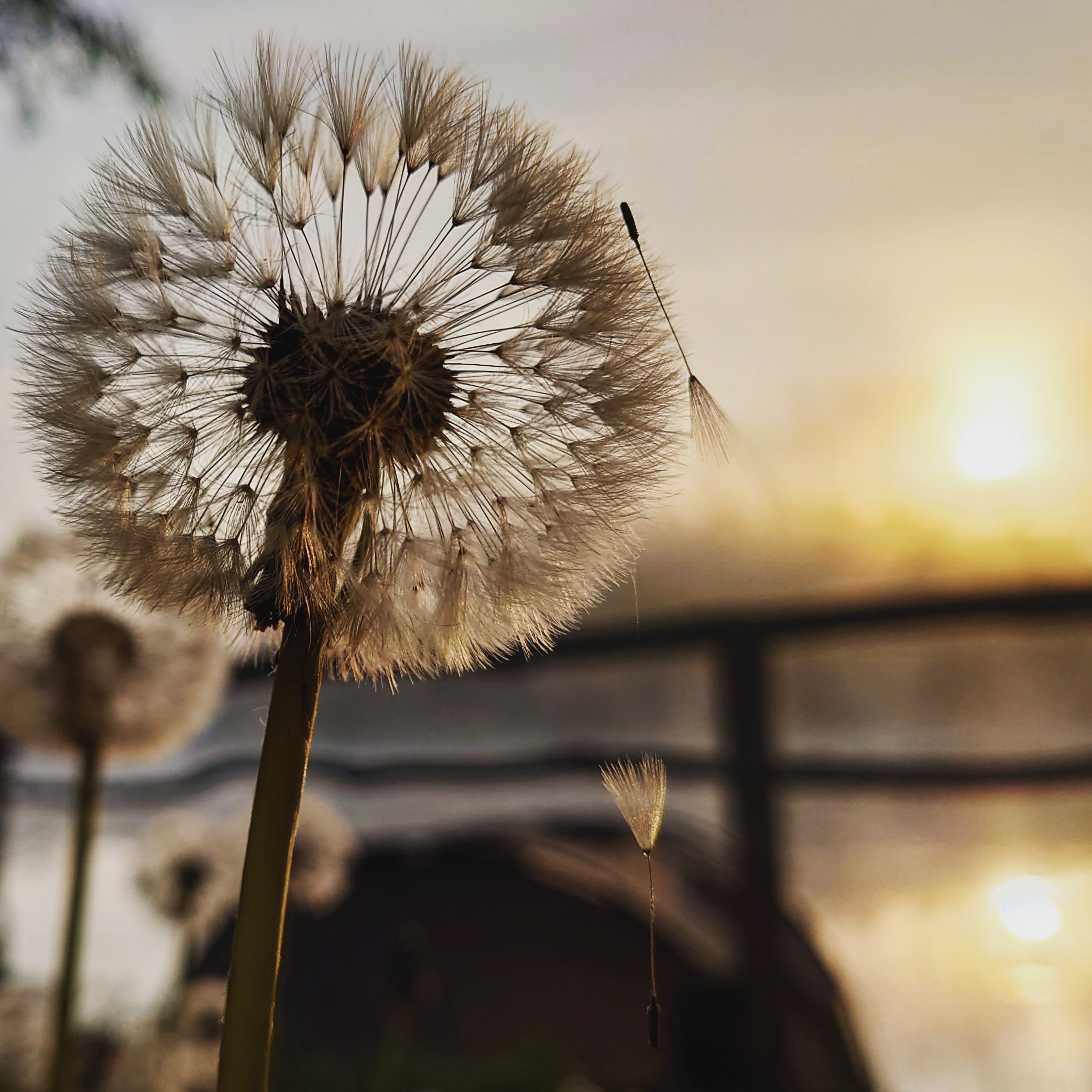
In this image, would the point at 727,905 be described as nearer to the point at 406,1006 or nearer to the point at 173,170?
the point at 406,1006

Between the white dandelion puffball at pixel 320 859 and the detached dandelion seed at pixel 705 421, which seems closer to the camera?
the detached dandelion seed at pixel 705 421

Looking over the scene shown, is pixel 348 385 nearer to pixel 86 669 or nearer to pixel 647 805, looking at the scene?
pixel 647 805

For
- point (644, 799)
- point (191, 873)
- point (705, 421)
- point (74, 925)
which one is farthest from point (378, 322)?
point (191, 873)

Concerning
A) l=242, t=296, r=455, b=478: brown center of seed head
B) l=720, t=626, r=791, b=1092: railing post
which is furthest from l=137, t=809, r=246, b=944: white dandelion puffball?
l=242, t=296, r=455, b=478: brown center of seed head

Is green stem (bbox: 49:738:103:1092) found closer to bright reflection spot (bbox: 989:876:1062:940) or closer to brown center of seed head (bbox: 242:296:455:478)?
brown center of seed head (bbox: 242:296:455:478)

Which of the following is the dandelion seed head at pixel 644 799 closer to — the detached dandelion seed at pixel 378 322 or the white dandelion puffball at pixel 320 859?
the detached dandelion seed at pixel 378 322

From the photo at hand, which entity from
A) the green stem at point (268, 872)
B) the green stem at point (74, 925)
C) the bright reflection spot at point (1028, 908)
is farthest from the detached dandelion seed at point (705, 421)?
→ the bright reflection spot at point (1028, 908)
